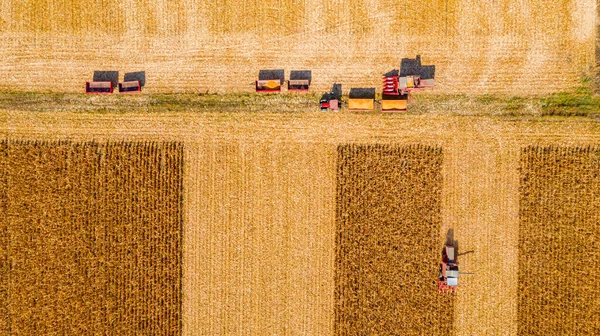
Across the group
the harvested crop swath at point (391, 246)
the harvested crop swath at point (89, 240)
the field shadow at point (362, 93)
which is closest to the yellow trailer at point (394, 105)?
the field shadow at point (362, 93)

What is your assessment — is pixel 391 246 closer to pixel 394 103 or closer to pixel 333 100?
pixel 394 103

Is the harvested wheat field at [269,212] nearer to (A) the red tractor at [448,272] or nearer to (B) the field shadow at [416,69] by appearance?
(A) the red tractor at [448,272]

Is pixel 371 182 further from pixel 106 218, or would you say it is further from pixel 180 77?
pixel 106 218

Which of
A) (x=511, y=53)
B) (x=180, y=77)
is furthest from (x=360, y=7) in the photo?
(x=180, y=77)

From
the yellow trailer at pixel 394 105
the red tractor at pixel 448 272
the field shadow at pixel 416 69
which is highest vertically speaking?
the field shadow at pixel 416 69

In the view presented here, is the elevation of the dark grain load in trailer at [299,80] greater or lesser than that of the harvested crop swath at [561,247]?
greater

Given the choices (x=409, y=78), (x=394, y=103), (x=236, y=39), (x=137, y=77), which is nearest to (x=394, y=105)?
(x=394, y=103)
